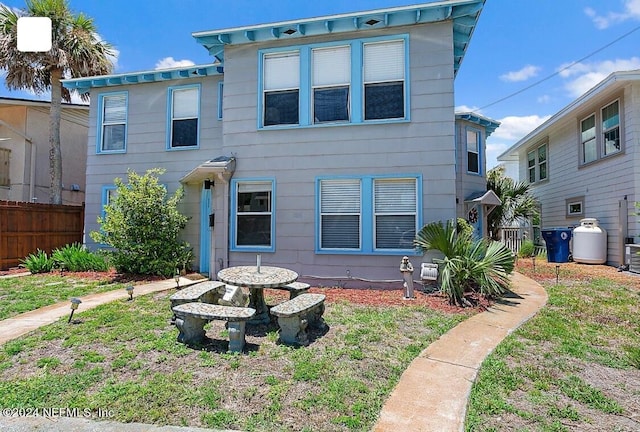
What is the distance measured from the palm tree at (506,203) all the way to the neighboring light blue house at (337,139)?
6.01m

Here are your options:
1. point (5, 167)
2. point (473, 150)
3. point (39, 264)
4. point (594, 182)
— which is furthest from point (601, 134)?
point (5, 167)

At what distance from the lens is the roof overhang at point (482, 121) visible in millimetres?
11273

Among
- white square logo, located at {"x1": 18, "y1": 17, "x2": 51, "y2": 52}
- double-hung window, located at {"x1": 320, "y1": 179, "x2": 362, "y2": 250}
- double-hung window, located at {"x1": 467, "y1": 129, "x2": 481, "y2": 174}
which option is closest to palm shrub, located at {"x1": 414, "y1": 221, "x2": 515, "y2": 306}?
double-hung window, located at {"x1": 320, "y1": 179, "x2": 362, "y2": 250}

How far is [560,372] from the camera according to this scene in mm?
3760

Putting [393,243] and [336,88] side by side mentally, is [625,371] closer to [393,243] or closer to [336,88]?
[393,243]

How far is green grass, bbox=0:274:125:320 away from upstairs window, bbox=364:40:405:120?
6920 millimetres

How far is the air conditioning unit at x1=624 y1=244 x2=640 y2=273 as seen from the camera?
379 inches

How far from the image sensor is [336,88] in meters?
8.25

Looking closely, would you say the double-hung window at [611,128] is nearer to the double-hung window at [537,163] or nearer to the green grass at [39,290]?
the double-hung window at [537,163]

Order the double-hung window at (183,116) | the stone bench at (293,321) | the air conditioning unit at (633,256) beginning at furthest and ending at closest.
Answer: the double-hung window at (183,116) → the air conditioning unit at (633,256) → the stone bench at (293,321)

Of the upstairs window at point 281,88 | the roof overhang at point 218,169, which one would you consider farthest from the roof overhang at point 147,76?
the roof overhang at point 218,169

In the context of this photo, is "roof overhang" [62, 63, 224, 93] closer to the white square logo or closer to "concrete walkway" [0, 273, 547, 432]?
the white square logo

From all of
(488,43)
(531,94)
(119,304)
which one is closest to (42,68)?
(119,304)

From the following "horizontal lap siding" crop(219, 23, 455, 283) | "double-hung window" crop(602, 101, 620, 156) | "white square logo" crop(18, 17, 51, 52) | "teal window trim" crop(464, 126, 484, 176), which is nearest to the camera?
"horizontal lap siding" crop(219, 23, 455, 283)
